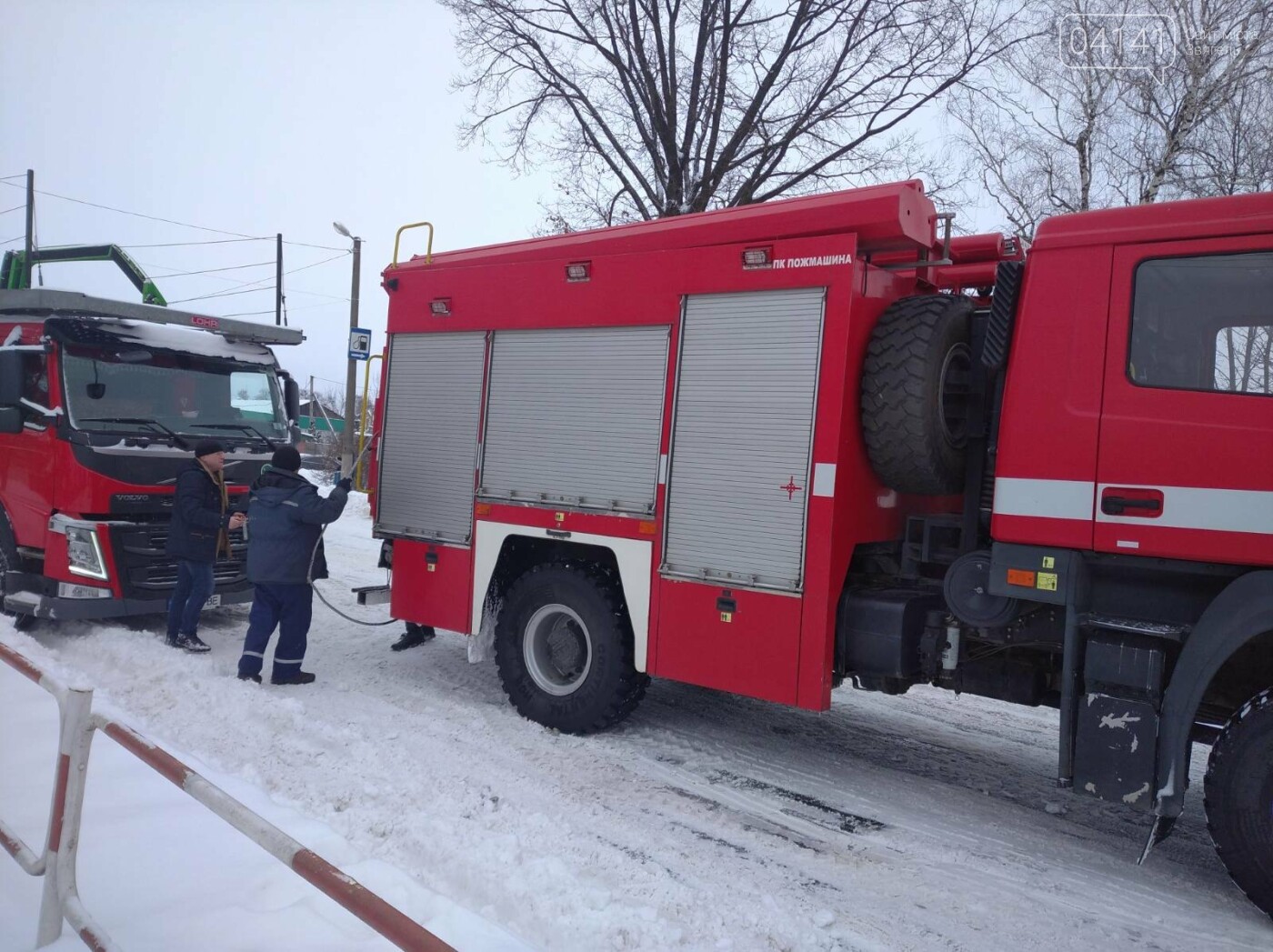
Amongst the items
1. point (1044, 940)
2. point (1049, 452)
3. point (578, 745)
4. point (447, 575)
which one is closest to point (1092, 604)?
point (1049, 452)

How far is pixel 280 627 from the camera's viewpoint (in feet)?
21.8

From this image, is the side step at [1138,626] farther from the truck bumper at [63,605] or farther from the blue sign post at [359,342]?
the blue sign post at [359,342]

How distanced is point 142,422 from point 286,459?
1.82 meters

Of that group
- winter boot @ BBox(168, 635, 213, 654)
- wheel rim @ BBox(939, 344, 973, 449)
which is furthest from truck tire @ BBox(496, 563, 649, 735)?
winter boot @ BBox(168, 635, 213, 654)

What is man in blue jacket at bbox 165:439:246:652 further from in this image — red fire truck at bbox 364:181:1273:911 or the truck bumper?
red fire truck at bbox 364:181:1273:911

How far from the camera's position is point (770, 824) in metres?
4.68

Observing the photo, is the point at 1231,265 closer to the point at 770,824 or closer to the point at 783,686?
the point at 783,686

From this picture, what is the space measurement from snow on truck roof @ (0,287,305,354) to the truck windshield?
0.11 metres

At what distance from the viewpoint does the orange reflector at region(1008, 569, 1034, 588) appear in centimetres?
427

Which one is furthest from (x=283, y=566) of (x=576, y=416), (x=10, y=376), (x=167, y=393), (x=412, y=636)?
(x=10, y=376)

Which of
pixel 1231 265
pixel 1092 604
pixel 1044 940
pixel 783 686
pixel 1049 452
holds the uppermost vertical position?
pixel 1231 265

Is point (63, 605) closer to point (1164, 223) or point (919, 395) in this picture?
point (919, 395)

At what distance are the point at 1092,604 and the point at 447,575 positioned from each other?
4.14 m

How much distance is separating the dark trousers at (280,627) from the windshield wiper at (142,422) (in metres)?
1.89
